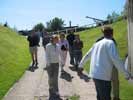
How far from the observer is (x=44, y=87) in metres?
15.0

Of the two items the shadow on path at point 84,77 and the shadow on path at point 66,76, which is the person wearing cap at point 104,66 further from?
the shadow on path at point 66,76

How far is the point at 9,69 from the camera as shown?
65.7ft

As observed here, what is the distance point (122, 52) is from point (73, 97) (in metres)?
10.7

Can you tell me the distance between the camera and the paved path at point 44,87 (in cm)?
1338

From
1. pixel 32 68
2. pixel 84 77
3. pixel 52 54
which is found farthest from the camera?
pixel 32 68

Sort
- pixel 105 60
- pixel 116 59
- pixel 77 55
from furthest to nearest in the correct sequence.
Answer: pixel 77 55, pixel 105 60, pixel 116 59

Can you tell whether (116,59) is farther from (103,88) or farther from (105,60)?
(103,88)

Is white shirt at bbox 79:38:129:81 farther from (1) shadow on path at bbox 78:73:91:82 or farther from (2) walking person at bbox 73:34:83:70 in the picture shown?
(2) walking person at bbox 73:34:83:70

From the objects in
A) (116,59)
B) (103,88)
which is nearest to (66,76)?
(103,88)

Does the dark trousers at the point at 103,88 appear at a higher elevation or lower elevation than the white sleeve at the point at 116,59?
lower

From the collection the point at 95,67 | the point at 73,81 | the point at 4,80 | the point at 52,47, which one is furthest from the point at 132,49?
the point at 95,67

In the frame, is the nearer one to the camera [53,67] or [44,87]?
[53,67]

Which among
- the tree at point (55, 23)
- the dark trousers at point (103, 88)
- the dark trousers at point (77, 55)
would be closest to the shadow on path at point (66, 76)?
the dark trousers at point (77, 55)

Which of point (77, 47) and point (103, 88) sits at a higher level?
point (77, 47)
